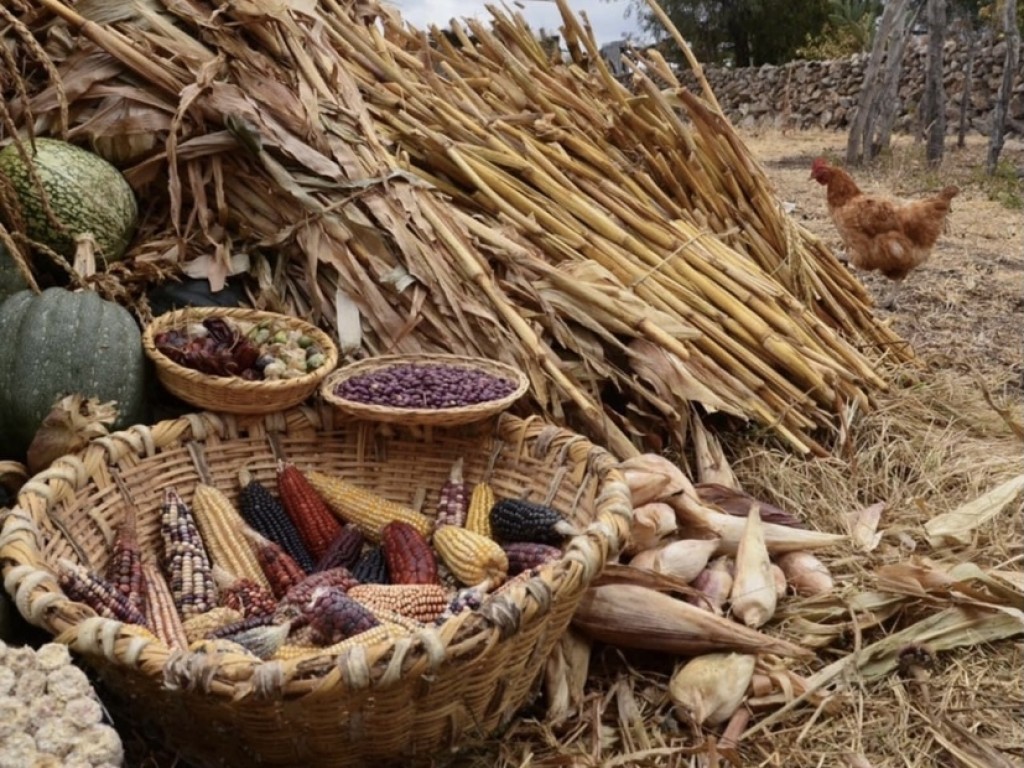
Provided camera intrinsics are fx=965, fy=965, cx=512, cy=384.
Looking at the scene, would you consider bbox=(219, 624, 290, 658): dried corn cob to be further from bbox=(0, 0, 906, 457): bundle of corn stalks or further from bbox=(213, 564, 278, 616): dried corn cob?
bbox=(0, 0, 906, 457): bundle of corn stalks

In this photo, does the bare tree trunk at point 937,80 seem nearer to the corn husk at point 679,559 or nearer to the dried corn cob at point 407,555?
the corn husk at point 679,559

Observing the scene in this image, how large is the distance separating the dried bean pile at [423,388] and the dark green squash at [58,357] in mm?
539

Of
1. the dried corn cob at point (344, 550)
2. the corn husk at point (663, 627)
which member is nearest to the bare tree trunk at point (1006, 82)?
the corn husk at point (663, 627)

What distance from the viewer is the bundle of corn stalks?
9.41 ft

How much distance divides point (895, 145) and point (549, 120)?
12.8m

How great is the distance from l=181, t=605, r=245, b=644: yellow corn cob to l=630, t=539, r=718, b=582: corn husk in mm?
974

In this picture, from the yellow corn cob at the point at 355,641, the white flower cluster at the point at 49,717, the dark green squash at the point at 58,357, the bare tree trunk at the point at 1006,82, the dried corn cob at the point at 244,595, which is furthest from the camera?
the bare tree trunk at the point at 1006,82

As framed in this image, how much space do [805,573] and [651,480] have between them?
46 cm

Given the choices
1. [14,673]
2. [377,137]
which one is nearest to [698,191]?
[377,137]

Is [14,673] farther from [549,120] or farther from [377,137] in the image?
[549,120]

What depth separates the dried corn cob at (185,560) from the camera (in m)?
2.17

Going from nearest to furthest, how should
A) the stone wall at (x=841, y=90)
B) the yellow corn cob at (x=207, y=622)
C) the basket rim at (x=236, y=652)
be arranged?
the basket rim at (x=236, y=652), the yellow corn cob at (x=207, y=622), the stone wall at (x=841, y=90)

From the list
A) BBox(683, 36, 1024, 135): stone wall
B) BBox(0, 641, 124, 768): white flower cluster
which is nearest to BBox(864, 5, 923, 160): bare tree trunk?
BBox(683, 36, 1024, 135): stone wall

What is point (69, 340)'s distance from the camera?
7.73ft
